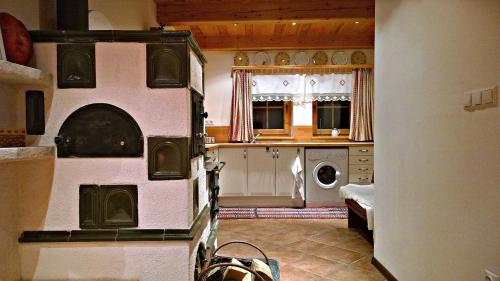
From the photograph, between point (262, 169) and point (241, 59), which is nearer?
point (262, 169)

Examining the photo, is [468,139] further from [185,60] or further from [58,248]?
[58,248]

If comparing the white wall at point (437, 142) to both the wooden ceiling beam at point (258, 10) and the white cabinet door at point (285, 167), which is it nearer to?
the wooden ceiling beam at point (258, 10)

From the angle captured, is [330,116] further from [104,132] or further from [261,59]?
[104,132]

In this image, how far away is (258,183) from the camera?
5145mm

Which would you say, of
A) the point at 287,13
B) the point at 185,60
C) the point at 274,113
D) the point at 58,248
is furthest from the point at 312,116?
the point at 58,248

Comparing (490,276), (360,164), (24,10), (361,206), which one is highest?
(24,10)

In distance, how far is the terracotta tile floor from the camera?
8.96ft

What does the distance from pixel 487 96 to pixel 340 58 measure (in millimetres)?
4399

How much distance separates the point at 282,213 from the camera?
478 centimetres

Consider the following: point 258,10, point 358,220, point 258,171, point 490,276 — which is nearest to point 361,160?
point 358,220

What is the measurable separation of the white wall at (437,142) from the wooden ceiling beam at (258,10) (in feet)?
4.29

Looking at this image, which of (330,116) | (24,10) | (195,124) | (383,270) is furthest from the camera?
(330,116)

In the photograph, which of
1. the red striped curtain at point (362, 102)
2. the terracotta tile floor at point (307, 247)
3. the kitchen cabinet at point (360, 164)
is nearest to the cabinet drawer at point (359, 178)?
the kitchen cabinet at point (360, 164)

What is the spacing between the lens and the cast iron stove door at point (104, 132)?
1.87m
